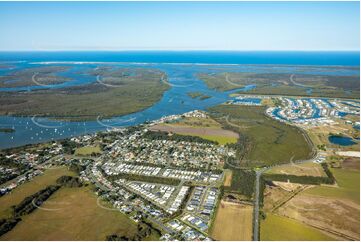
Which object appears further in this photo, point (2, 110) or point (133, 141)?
point (2, 110)

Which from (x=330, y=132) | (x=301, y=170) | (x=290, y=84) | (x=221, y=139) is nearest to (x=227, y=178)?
(x=301, y=170)

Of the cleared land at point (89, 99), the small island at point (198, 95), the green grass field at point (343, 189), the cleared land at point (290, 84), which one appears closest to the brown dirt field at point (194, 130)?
the cleared land at point (89, 99)

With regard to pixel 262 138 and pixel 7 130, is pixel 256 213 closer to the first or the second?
pixel 262 138

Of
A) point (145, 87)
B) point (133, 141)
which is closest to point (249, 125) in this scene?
point (133, 141)

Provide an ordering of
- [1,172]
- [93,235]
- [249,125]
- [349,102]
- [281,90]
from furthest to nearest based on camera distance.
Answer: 1. [281,90]
2. [349,102]
3. [249,125]
4. [1,172]
5. [93,235]

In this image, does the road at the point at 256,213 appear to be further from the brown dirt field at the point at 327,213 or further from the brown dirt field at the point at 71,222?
the brown dirt field at the point at 71,222

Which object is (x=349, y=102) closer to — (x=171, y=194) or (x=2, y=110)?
(x=171, y=194)

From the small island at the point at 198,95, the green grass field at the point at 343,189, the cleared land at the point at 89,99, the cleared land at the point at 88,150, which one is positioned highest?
the green grass field at the point at 343,189
